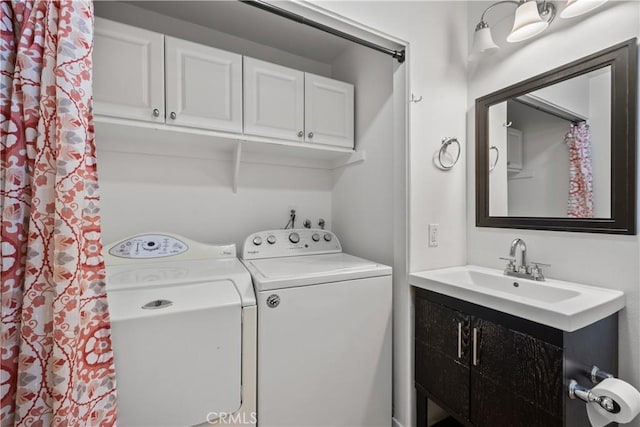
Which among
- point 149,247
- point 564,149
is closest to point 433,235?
point 564,149

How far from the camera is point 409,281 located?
1.54 m

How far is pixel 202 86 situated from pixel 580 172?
6.52ft

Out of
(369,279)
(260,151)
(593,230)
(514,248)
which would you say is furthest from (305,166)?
(593,230)

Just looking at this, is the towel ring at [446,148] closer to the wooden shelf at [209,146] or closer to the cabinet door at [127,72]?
the wooden shelf at [209,146]

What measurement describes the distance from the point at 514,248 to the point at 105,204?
236cm

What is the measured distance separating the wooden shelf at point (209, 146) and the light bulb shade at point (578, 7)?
3.83 ft

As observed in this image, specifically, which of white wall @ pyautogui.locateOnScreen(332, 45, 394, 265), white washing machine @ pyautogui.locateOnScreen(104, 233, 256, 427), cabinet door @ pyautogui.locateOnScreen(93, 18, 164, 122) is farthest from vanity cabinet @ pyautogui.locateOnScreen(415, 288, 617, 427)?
cabinet door @ pyautogui.locateOnScreen(93, 18, 164, 122)

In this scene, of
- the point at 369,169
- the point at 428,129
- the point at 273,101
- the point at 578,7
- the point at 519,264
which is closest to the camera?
the point at 578,7

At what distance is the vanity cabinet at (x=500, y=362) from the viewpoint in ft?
3.24

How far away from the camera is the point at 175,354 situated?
1062 mm

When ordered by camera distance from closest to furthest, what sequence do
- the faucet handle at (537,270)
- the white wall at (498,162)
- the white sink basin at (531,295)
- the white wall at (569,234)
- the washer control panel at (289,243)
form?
the white sink basin at (531,295), the white wall at (569,234), the faucet handle at (537,270), the white wall at (498,162), the washer control panel at (289,243)

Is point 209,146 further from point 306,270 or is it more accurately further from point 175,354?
point 175,354

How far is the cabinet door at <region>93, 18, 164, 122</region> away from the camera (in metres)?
1.34

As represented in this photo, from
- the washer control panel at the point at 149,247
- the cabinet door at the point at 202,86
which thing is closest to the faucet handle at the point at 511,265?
the cabinet door at the point at 202,86
